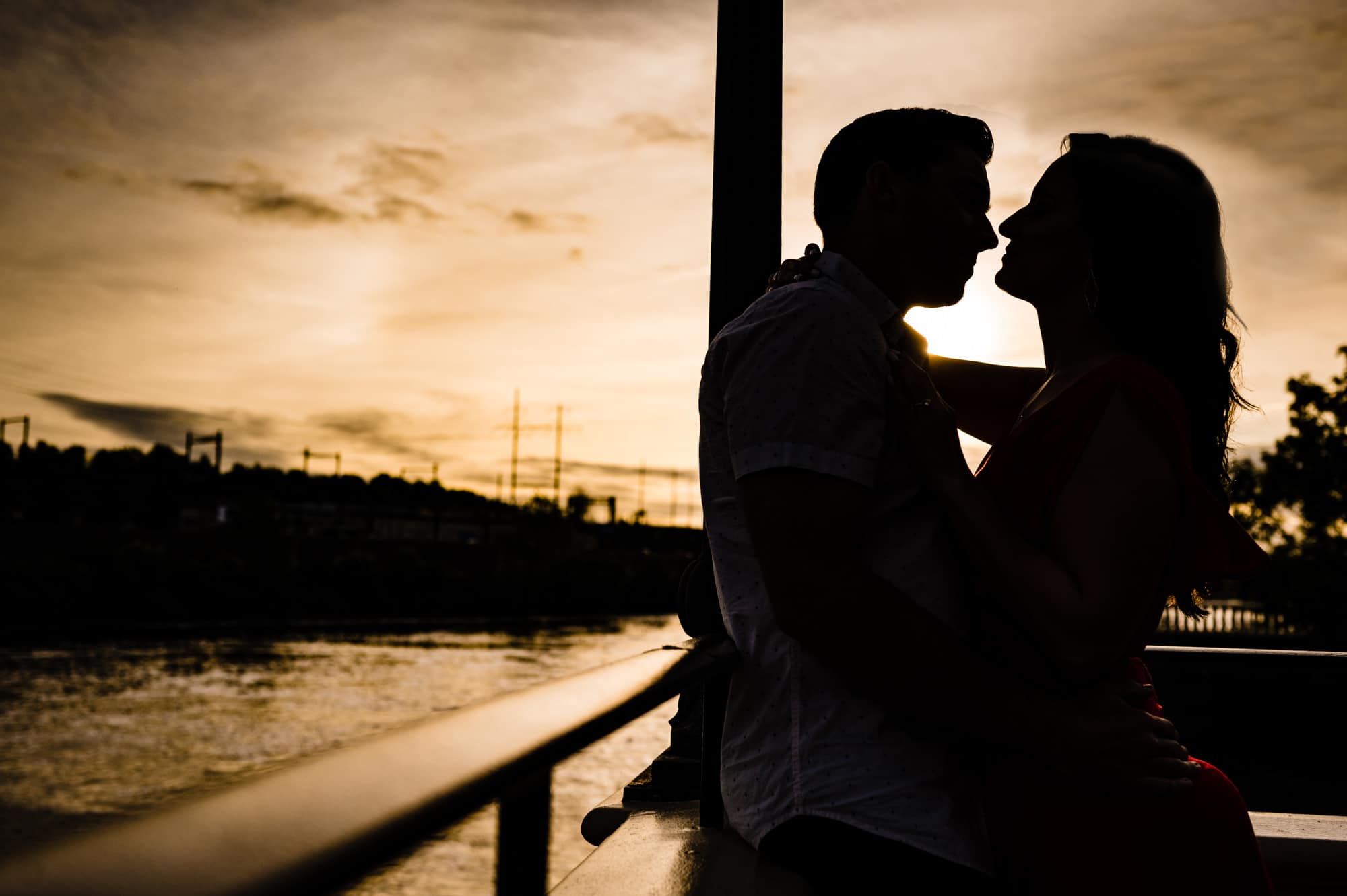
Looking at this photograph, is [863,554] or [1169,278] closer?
[863,554]

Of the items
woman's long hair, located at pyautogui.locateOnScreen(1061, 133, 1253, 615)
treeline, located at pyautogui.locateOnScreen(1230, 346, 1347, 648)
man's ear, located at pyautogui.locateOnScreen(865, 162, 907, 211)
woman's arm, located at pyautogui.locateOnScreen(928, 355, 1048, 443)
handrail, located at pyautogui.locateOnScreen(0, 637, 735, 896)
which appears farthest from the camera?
treeline, located at pyautogui.locateOnScreen(1230, 346, 1347, 648)

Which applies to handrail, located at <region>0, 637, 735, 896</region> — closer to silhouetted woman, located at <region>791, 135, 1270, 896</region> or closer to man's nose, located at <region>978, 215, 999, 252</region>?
silhouetted woman, located at <region>791, 135, 1270, 896</region>

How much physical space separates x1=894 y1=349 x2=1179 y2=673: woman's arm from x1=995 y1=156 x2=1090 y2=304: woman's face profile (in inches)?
19.4

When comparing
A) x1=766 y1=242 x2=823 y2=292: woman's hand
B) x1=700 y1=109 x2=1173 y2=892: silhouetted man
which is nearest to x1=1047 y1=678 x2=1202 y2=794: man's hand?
x1=700 y1=109 x2=1173 y2=892: silhouetted man

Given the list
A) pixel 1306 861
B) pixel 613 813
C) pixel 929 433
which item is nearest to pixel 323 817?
pixel 929 433

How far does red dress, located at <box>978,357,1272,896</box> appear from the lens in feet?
4.96

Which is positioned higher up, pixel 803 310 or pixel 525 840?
pixel 803 310

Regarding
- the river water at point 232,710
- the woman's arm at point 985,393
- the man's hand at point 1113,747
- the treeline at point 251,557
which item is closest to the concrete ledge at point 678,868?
the man's hand at point 1113,747

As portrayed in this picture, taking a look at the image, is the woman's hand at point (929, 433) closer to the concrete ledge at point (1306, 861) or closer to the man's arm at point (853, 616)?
the man's arm at point (853, 616)

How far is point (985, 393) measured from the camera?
2422 millimetres

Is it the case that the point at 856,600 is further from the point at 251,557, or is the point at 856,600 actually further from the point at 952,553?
the point at 251,557

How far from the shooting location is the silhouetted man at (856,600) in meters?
1.32

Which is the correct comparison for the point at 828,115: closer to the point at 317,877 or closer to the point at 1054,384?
the point at 1054,384

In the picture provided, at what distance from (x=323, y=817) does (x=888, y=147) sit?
1423mm
